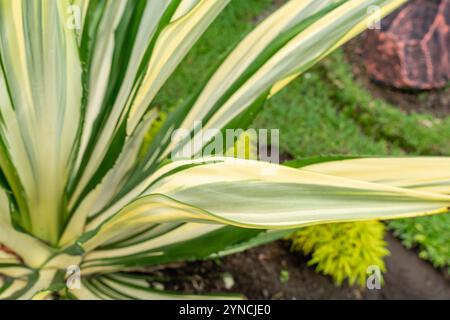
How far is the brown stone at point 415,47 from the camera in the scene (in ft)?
8.21

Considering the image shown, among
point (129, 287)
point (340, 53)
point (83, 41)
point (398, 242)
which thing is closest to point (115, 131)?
point (83, 41)

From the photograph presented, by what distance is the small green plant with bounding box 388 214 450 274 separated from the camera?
1909 millimetres

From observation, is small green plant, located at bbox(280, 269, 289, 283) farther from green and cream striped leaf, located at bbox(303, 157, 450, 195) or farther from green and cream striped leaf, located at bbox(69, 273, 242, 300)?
green and cream striped leaf, located at bbox(303, 157, 450, 195)

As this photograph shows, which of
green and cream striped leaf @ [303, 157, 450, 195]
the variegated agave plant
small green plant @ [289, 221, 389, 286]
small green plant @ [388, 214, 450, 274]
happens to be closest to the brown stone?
small green plant @ [388, 214, 450, 274]

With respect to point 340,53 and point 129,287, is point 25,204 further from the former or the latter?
point 340,53

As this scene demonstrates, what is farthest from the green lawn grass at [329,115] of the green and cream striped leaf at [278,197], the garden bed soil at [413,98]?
the green and cream striped leaf at [278,197]

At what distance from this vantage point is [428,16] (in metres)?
2.54

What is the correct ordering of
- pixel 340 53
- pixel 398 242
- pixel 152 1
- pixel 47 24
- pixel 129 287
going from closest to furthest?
pixel 47 24, pixel 152 1, pixel 129 287, pixel 398 242, pixel 340 53

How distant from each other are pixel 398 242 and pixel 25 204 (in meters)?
Result: 1.29

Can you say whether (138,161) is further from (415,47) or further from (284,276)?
(415,47)

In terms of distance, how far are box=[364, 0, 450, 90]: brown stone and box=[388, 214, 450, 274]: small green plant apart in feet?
2.32

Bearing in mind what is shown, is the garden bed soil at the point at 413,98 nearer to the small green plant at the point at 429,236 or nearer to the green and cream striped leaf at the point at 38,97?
the small green plant at the point at 429,236

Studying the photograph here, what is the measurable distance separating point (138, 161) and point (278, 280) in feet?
1.79

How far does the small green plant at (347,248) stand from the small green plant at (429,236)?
Result: 41cm
